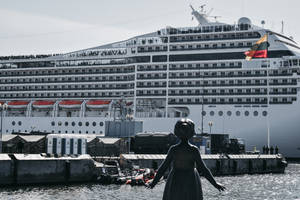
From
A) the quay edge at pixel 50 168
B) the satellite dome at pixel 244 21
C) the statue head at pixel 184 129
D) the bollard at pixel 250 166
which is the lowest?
the bollard at pixel 250 166

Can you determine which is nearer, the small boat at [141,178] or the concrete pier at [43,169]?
the concrete pier at [43,169]

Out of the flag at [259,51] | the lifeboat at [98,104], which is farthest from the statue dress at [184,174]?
the lifeboat at [98,104]

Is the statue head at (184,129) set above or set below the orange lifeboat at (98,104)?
below

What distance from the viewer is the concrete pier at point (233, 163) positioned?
164 ft

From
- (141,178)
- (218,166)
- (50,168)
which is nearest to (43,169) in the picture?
(50,168)

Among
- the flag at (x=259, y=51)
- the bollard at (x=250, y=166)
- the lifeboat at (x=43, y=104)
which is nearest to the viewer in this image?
the bollard at (x=250, y=166)

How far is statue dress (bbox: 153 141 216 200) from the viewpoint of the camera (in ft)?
32.1

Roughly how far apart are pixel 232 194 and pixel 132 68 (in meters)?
52.0

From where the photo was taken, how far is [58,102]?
89.3 meters

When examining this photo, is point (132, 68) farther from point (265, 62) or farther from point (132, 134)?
point (265, 62)

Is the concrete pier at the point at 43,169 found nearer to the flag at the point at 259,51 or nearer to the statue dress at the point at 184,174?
the statue dress at the point at 184,174

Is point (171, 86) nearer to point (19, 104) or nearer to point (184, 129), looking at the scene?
point (19, 104)

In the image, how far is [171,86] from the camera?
81.8 metres

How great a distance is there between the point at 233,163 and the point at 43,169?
27002mm
